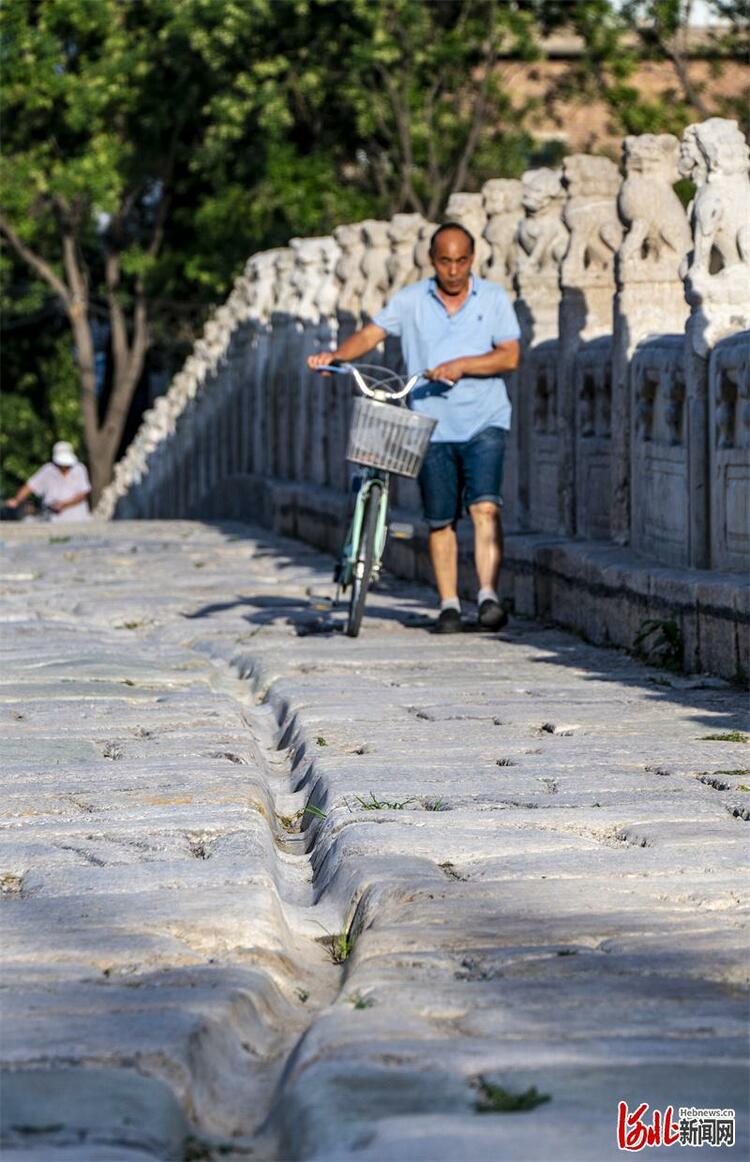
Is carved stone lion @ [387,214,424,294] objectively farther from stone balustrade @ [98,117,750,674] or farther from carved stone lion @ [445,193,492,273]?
carved stone lion @ [445,193,492,273]

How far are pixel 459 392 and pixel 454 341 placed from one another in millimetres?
226

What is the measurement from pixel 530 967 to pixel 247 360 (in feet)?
67.0

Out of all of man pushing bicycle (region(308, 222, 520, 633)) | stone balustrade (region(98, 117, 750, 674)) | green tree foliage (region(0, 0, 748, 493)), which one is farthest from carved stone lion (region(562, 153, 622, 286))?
green tree foliage (region(0, 0, 748, 493))

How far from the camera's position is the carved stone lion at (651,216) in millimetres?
10742

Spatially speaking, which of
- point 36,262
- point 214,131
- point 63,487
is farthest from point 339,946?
point 36,262

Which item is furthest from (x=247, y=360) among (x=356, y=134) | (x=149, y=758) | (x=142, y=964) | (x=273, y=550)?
(x=142, y=964)

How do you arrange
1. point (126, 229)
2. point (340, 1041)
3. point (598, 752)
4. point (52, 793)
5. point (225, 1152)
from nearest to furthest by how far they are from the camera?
1. point (225, 1152)
2. point (340, 1041)
3. point (52, 793)
4. point (598, 752)
5. point (126, 229)

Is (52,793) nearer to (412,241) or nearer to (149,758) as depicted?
(149,758)

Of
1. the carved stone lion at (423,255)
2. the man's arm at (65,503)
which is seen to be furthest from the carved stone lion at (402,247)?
the man's arm at (65,503)

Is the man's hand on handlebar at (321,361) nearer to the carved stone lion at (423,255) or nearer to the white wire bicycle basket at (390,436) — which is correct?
the white wire bicycle basket at (390,436)

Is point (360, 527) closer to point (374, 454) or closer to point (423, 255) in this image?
point (374, 454)

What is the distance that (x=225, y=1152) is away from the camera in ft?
11.3

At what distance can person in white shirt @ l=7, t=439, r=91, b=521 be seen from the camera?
23172mm

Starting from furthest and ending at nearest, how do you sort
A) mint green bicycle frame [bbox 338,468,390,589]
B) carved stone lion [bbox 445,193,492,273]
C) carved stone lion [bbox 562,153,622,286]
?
carved stone lion [bbox 445,193,492,273] → carved stone lion [bbox 562,153,622,286] → mint green bicycle frame [bbox 338,468,390,589]
